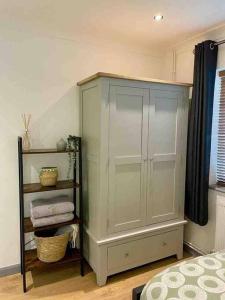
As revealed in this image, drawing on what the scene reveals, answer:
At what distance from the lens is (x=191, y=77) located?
2641 millimetres

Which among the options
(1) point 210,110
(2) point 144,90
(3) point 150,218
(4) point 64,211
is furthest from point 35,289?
(1) point 210,110

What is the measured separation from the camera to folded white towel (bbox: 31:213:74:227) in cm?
215

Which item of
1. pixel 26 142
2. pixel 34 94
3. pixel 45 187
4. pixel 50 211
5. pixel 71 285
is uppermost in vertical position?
pixel 34 94

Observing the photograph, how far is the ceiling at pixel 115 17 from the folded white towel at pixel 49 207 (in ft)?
5.44

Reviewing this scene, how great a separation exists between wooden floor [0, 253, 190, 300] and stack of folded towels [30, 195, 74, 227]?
58 cm

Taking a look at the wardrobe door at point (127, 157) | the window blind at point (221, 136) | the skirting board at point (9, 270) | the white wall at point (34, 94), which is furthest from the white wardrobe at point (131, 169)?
the skirting board at point (9, 270)

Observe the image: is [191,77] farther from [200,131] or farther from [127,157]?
[127,157]

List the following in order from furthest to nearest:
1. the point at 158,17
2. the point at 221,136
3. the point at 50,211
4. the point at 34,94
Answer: the point at 221,136 → the point at 34,94 → the point at 50,211 → the point at 158,17

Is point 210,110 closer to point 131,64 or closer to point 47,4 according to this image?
point 131,64

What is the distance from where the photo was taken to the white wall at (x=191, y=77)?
7.63ft

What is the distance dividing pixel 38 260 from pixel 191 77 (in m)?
2.46

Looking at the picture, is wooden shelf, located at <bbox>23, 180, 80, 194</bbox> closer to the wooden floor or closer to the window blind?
the wooden floor

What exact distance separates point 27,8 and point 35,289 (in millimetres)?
2449

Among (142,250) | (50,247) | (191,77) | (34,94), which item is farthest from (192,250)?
(34,94)
